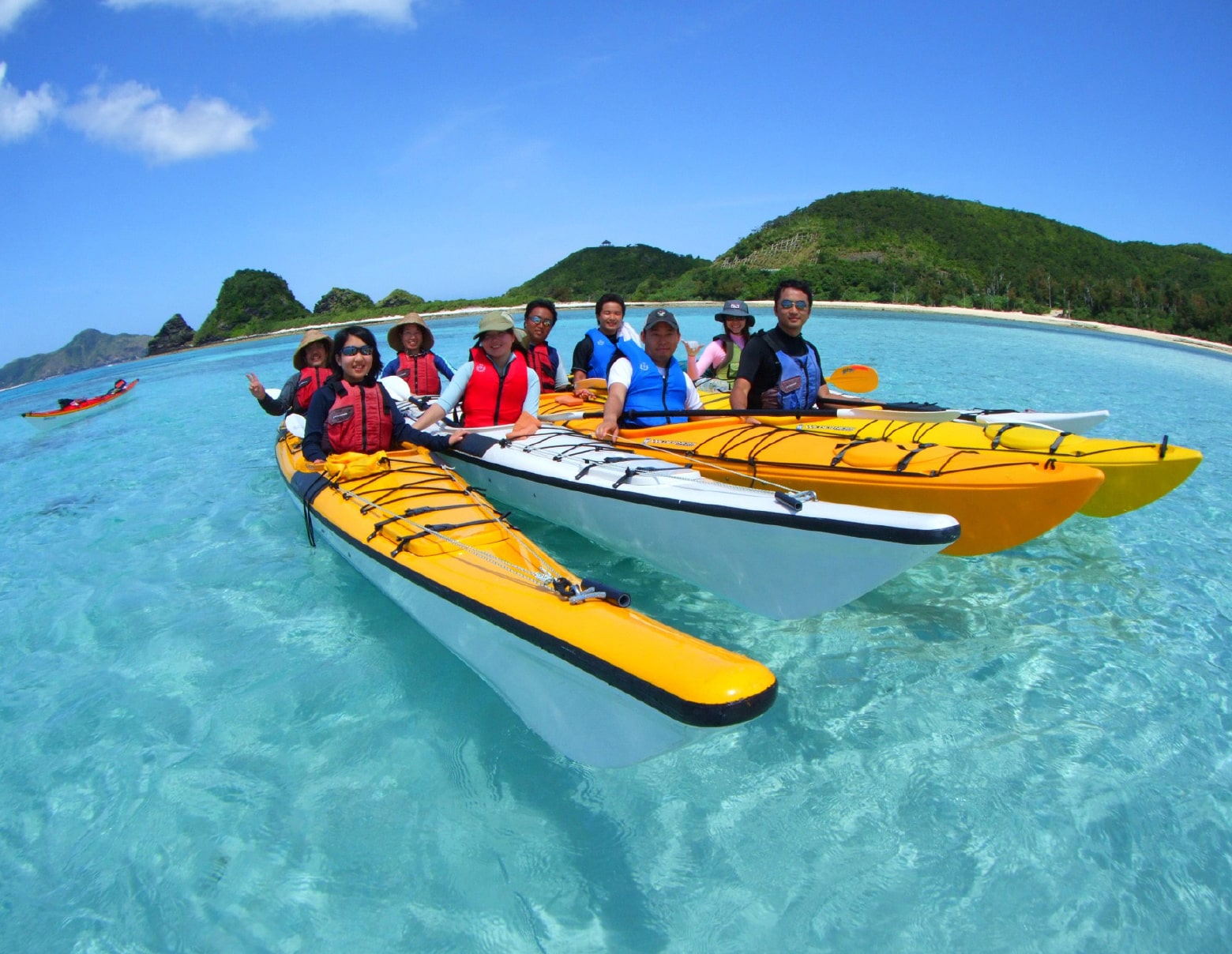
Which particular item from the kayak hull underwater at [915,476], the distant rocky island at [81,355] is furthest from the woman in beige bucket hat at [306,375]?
the distant rocky island at [81,355]

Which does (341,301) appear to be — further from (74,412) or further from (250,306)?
(74,412)

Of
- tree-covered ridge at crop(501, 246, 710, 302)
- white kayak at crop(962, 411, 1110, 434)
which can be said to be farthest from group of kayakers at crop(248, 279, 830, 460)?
tree-covered ridge at crop(501, 246, 710, 302)

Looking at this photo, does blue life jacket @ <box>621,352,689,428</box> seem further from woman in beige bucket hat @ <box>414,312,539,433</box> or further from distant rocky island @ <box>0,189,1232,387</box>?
distant rocky island @ <box>0,189,1232,387</box>

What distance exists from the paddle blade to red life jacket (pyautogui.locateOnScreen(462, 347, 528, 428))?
7.97ft

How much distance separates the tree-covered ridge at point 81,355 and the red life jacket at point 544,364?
77374 millimetres

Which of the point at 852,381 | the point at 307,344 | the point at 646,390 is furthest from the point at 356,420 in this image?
the point at 852,381

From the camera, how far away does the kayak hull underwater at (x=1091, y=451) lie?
3.66 meters

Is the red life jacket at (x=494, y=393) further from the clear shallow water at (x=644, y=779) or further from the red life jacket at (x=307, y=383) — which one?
the red life jacket at (x=307, y=383)

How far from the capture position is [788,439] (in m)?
3.99

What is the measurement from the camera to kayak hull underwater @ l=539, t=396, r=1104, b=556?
10.6 feet

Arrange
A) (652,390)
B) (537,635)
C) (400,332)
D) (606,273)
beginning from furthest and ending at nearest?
(606,273) → (400,332) → (652,390) → (537,635)

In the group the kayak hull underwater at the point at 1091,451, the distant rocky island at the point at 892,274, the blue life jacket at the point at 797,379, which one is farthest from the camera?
the distant rocky island at the point at 892,274

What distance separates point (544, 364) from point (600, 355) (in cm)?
77

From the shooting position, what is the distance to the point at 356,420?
4.29 metres
